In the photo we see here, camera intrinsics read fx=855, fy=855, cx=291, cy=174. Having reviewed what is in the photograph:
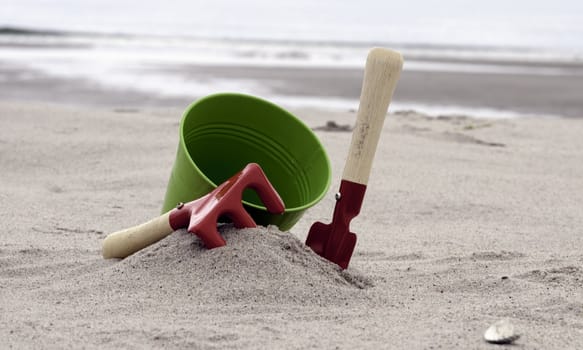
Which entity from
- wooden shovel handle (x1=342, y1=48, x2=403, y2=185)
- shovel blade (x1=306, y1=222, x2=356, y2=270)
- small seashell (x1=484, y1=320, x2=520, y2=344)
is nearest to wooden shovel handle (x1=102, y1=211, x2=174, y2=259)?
shovel blade (x1=306, y1=222, x2=356, y2=270)

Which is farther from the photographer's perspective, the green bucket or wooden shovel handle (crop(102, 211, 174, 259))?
the green bucket

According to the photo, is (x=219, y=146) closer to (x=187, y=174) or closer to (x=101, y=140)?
(x=187, y=174)

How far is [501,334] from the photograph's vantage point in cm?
223

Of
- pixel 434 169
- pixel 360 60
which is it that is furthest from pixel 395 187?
pixel 360 60

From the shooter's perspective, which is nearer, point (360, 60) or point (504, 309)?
point (504, 309)

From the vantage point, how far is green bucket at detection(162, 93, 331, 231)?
312 centimetres

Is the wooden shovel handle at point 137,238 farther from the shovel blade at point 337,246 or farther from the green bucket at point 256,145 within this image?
the shovel blade at point 337,246

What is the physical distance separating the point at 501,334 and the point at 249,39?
1958 centimetres

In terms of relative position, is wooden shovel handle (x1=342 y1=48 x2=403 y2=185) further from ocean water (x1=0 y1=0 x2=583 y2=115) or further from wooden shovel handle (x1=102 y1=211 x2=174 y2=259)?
ocean water (x1=0 y1=0 x2=583 y2=115)

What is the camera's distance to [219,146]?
330 centimetres

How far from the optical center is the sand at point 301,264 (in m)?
2.30

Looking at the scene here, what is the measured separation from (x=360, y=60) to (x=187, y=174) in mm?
14005

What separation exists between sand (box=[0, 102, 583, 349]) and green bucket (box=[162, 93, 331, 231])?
0.37 metres

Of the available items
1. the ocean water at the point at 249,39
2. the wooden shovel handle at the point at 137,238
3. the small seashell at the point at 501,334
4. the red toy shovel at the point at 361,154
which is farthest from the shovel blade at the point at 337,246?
the ocean water at the point at 249,39
